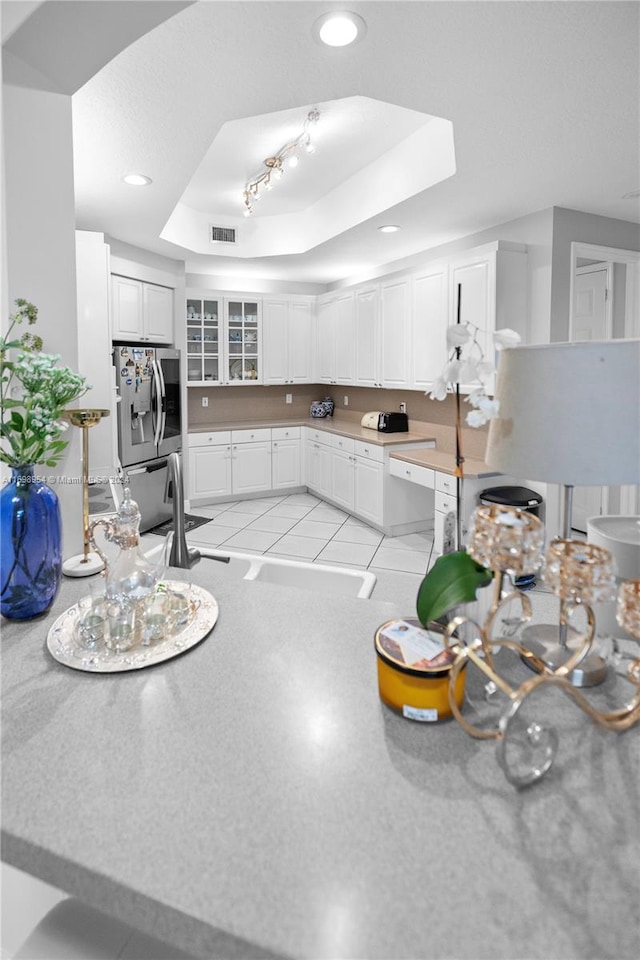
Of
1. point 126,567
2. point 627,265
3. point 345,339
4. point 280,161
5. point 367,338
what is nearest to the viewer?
point 126,567

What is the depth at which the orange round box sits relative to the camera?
88 centimetres

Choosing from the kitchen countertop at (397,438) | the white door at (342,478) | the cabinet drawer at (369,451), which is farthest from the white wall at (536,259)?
the white door at (342,478)

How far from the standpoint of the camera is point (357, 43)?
2.01m

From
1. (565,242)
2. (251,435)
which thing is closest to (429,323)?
(565,242)

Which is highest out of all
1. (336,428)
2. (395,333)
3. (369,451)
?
(395,333)

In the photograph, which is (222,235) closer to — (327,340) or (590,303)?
(327,340)

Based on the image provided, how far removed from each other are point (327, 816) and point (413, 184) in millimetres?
3701

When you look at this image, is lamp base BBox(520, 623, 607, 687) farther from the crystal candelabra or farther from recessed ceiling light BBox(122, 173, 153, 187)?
recessed ceiling light BBox(122, 173, 153, 187)

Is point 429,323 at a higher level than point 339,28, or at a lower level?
lower

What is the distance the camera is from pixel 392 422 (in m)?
5.48

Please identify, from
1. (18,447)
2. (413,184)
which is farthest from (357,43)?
(18,447)

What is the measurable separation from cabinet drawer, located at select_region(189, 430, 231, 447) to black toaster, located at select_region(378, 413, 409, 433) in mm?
1757

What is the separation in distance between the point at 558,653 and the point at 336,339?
5.64 m

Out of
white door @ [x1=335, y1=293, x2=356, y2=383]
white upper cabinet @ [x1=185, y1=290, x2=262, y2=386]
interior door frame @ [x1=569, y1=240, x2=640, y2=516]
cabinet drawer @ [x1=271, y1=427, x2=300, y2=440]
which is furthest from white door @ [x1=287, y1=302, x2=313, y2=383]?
interior door frame @ [x1=569, y1=240, x2=640, y2=516]
